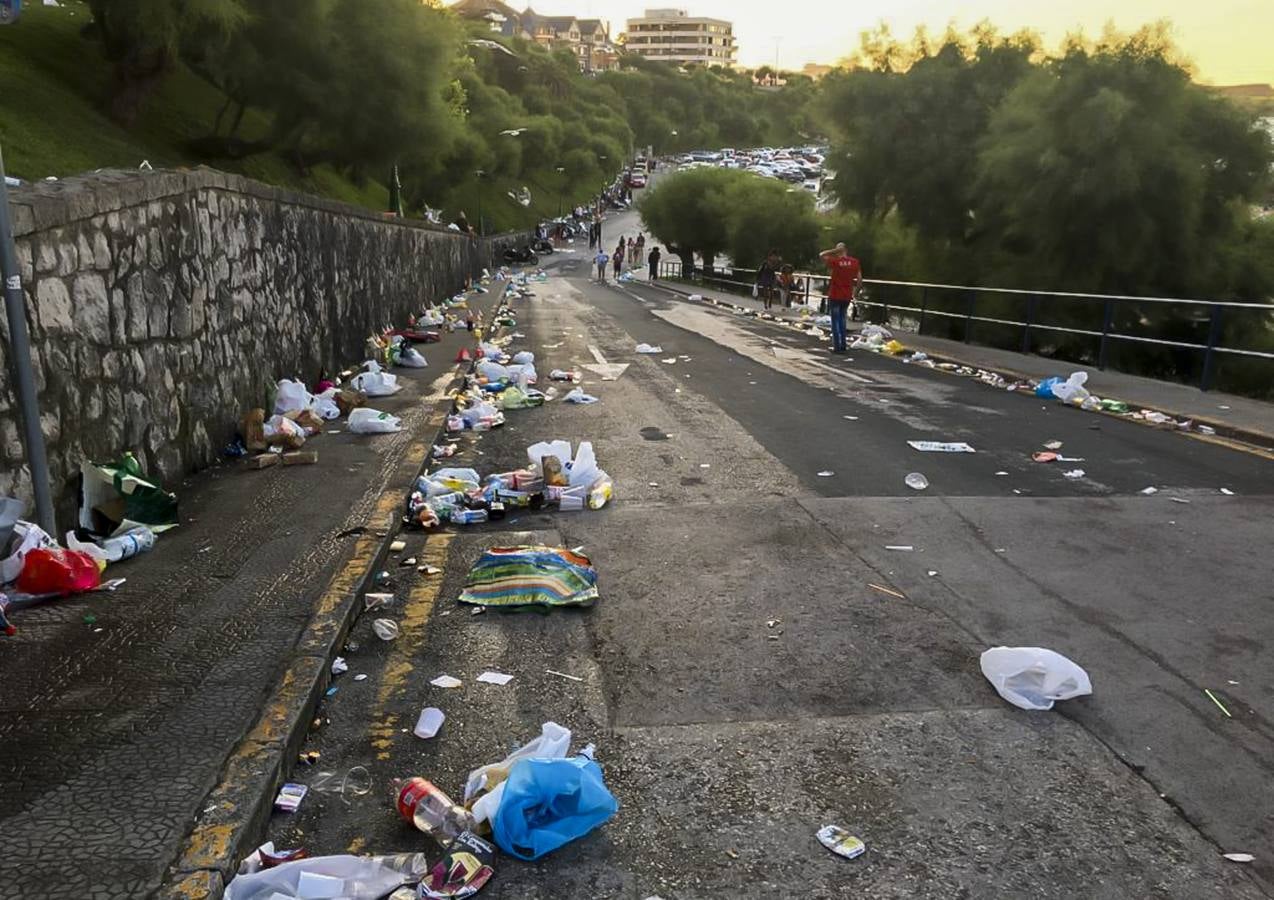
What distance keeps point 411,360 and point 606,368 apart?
2.87 m

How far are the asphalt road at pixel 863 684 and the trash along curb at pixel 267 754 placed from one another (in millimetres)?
124

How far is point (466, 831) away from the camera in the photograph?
299cm

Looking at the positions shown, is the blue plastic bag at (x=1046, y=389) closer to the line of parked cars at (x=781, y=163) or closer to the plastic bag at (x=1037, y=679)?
the plastic bag at (x=1037, y=679)

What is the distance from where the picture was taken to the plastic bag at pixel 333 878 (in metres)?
2.68

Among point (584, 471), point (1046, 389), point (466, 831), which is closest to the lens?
point (466, 831)

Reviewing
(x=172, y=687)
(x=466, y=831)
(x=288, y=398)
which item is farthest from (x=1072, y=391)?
(x=172, y=687)

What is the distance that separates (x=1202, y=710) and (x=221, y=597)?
13.8 feet

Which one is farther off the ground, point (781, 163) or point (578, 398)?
point (781, 163)

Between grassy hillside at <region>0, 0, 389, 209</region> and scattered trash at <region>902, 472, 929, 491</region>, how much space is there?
17.1m

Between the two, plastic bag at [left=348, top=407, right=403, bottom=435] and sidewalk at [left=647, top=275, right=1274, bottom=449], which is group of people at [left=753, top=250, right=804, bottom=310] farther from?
plastic bag at [left=348, top=407, right=403, bottom=435]

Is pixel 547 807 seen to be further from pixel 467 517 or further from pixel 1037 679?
pixel 467 517

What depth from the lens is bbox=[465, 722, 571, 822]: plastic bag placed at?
10.0 ft

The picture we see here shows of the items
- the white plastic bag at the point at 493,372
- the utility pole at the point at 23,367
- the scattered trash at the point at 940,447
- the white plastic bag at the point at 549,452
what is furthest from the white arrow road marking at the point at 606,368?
the utility pole at the point at 23,367

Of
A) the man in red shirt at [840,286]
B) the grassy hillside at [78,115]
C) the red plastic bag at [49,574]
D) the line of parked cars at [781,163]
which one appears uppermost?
the line of parked cars at [781,163]
